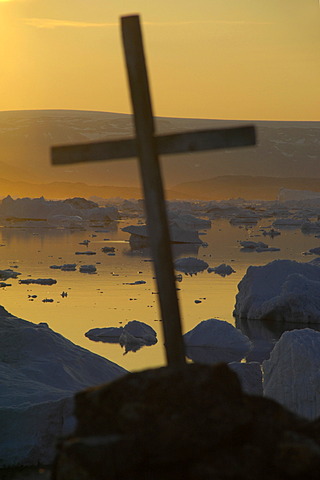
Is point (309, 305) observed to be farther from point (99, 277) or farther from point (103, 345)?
point (99, 277)

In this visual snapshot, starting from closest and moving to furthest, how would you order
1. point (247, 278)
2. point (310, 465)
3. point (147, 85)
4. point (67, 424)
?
point (310, 465) → point (147, 85) → point (67, 424) → point (247, 278)

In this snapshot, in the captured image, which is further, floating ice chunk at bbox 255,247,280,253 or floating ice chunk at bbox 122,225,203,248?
floating ice chunk at bbox 122,225,203,248

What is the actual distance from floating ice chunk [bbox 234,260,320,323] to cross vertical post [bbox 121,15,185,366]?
41.2ft

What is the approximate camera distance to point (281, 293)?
54.3 ft

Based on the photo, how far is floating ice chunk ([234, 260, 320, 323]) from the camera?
16312mm

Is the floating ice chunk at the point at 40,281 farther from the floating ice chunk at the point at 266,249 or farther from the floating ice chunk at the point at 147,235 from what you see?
the floating ice chunk at the point at 147,235

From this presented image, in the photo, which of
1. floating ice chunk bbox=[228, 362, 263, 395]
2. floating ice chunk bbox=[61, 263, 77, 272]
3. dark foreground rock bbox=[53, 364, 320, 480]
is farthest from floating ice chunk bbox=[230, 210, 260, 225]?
dark foreground rock bbox=[53, 364, 320, 480]

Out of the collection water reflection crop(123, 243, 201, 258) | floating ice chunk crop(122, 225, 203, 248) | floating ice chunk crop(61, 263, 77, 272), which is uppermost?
floating ice chunk crop(122, 225, 203, 248)

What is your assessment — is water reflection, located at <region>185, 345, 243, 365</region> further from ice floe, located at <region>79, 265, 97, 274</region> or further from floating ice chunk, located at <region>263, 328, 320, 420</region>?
ice floe, located at <region>79, 265, 97, 274</region>

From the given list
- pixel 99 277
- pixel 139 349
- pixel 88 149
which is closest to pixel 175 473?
pixel 88 149

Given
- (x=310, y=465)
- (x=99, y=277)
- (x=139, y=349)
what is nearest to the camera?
(x=310, y=465)

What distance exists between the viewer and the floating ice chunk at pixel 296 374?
24.2 ft

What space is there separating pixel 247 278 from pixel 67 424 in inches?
402

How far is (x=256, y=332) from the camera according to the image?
15.9 m
